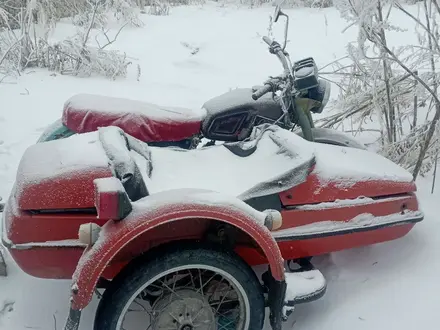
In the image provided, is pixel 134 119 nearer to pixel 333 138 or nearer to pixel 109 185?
pixel 109 185

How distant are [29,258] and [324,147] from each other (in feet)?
5.25

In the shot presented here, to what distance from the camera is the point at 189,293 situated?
2092 millimetres

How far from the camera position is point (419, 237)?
2.85 meters

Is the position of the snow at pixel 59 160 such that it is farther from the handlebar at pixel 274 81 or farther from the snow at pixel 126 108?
the handlebar at pixel 274 81

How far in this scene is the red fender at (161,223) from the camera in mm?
1818

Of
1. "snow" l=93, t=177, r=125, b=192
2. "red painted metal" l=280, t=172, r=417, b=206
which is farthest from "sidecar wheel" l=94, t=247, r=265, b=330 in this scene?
"red painted metal" l=280, t=172, r=417, b=206

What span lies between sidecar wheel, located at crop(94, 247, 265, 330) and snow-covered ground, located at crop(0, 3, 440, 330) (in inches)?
14.8

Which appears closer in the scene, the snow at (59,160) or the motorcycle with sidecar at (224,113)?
the snow at (59,160)

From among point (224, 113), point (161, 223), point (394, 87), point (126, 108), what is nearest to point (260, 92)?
point (224, 113)

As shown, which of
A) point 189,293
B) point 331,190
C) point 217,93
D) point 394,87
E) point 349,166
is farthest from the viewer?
point 217,93

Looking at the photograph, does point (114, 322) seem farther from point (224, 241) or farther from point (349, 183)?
point (349, 183)

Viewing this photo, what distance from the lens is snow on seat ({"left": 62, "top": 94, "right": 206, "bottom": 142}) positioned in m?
2.80

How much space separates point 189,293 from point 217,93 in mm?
3656

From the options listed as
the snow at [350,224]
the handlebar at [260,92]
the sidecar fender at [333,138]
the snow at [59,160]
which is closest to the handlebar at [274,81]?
the handlebar at [260,92]
